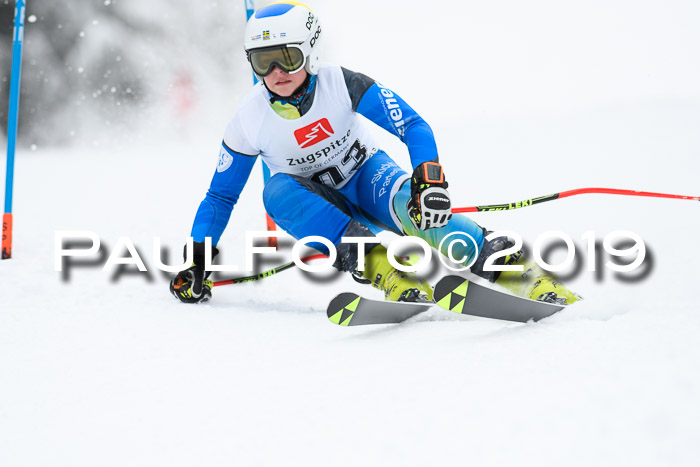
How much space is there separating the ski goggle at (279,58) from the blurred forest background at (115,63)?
28.0 ft

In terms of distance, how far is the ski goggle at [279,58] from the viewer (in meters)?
2.48

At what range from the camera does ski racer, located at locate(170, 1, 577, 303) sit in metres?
2.33

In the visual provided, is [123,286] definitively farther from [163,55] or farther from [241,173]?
[163,55]

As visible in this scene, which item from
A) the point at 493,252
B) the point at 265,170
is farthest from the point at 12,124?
the point at 493,252

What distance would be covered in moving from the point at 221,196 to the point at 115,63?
9997mm

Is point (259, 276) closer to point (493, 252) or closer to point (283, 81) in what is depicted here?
point (283, 81)

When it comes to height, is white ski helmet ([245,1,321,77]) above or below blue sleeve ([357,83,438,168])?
above

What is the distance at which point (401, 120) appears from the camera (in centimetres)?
252

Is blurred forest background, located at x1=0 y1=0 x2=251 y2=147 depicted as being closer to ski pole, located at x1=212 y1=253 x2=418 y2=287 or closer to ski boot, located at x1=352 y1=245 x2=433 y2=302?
ski pole, located at x1=212 y1=253 x2=418 y2=287

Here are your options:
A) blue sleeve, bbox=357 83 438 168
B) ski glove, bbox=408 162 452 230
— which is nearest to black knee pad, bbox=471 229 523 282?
ski glove, bbox=408 162 452 230

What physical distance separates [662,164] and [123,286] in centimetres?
426

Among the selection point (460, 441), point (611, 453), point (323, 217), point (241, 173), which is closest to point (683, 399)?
point (611, 453)

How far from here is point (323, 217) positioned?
2.46 metres

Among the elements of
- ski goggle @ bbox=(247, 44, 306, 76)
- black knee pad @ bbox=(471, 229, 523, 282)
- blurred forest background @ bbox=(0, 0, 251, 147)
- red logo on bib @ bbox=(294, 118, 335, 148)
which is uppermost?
blurred forest background @ bbox=(0, 0, 251, 147)
